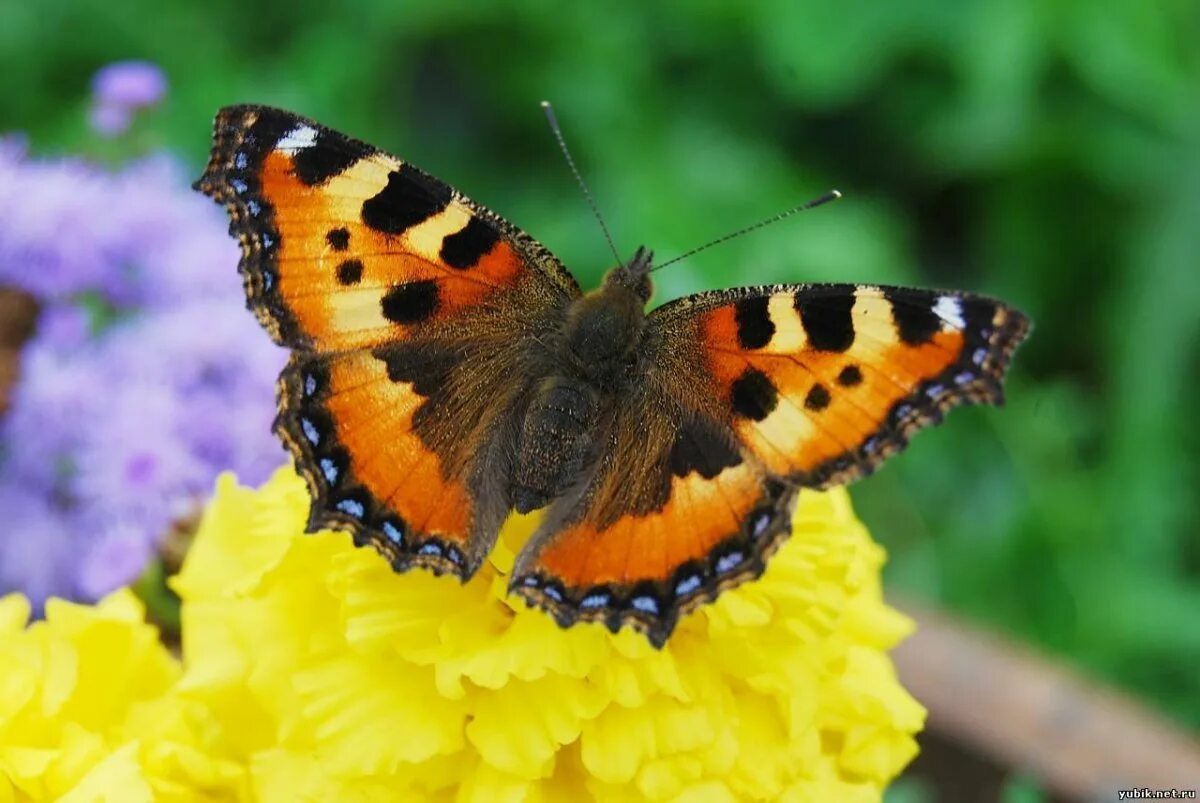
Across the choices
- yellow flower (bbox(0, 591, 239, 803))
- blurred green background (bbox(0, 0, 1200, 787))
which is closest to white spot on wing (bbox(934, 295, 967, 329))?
yellow flower (bbox(0, 591, 239, 803))

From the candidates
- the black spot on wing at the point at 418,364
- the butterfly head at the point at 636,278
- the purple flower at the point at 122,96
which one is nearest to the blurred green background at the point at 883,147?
the purple flower at the point at 122,96

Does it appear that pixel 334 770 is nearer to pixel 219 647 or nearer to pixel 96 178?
pixel 219 647

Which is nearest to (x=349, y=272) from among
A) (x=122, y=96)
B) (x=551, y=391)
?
(x=551, y=391)

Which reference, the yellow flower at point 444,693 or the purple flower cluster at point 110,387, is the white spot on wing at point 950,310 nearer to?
the yellow flower at point 444,693

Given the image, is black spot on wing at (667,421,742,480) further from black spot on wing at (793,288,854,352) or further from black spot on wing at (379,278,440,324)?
black spot on wing at (379,278,440,324)

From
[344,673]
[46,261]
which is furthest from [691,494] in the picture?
[46,261]
